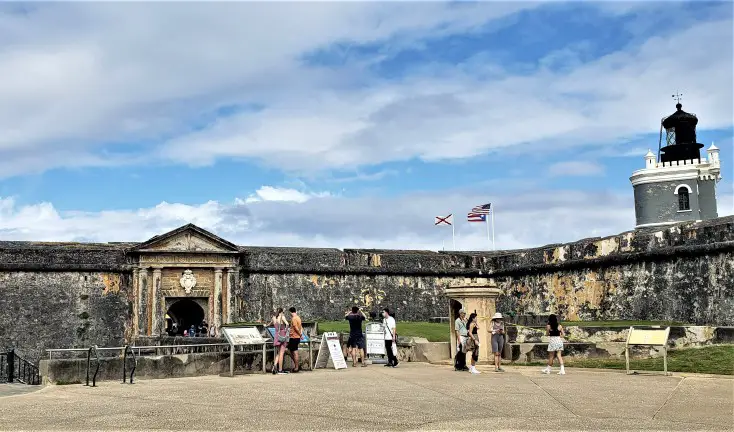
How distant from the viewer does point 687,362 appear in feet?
38.5

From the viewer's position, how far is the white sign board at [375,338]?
555 inches

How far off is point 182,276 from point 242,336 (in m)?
12.2

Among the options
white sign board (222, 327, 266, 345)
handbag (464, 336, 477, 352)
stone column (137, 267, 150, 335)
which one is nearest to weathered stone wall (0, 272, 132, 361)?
stone column (137, 267, 150, 335)

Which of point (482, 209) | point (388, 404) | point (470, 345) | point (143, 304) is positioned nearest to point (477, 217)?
point (482, 209)

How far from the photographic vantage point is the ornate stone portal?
76.8 feet

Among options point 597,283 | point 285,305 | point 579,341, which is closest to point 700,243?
point 597,283

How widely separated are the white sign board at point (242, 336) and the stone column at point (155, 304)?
38.5 ft

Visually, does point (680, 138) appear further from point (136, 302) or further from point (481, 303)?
point (481, 303)

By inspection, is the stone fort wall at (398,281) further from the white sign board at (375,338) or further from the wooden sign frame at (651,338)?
the white sign board at (375,338)

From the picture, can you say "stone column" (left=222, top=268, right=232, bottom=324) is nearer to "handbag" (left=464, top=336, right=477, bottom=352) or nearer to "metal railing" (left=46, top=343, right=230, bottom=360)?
"metal railing" (left=46, top=343, right=230, bottom=360)

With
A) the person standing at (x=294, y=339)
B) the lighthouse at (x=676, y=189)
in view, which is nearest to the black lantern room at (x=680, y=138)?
the lighthouse at (x=676, y=189)

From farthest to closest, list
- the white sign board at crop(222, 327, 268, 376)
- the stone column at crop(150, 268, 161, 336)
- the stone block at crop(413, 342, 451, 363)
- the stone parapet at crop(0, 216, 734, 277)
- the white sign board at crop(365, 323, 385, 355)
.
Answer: the stone column at crop(150, 268, 161, 336) → the stone parapet at crop(0, 216, 734, 277) → the stone block at crop(413, 342, 451, 363) → the white sign board at crop(365, 323, 385, 355) → the white sign board at crop(222, 327, 268, 376)

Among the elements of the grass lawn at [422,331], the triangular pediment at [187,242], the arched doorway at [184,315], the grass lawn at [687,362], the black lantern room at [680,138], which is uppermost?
the black lantern room at [680,138]

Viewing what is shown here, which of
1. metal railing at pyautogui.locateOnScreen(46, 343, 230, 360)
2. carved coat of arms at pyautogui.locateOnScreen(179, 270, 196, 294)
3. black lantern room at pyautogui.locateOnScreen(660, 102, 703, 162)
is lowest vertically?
metal railing at pyautogui.locateOnScreen(46, 343, 230, 360)
